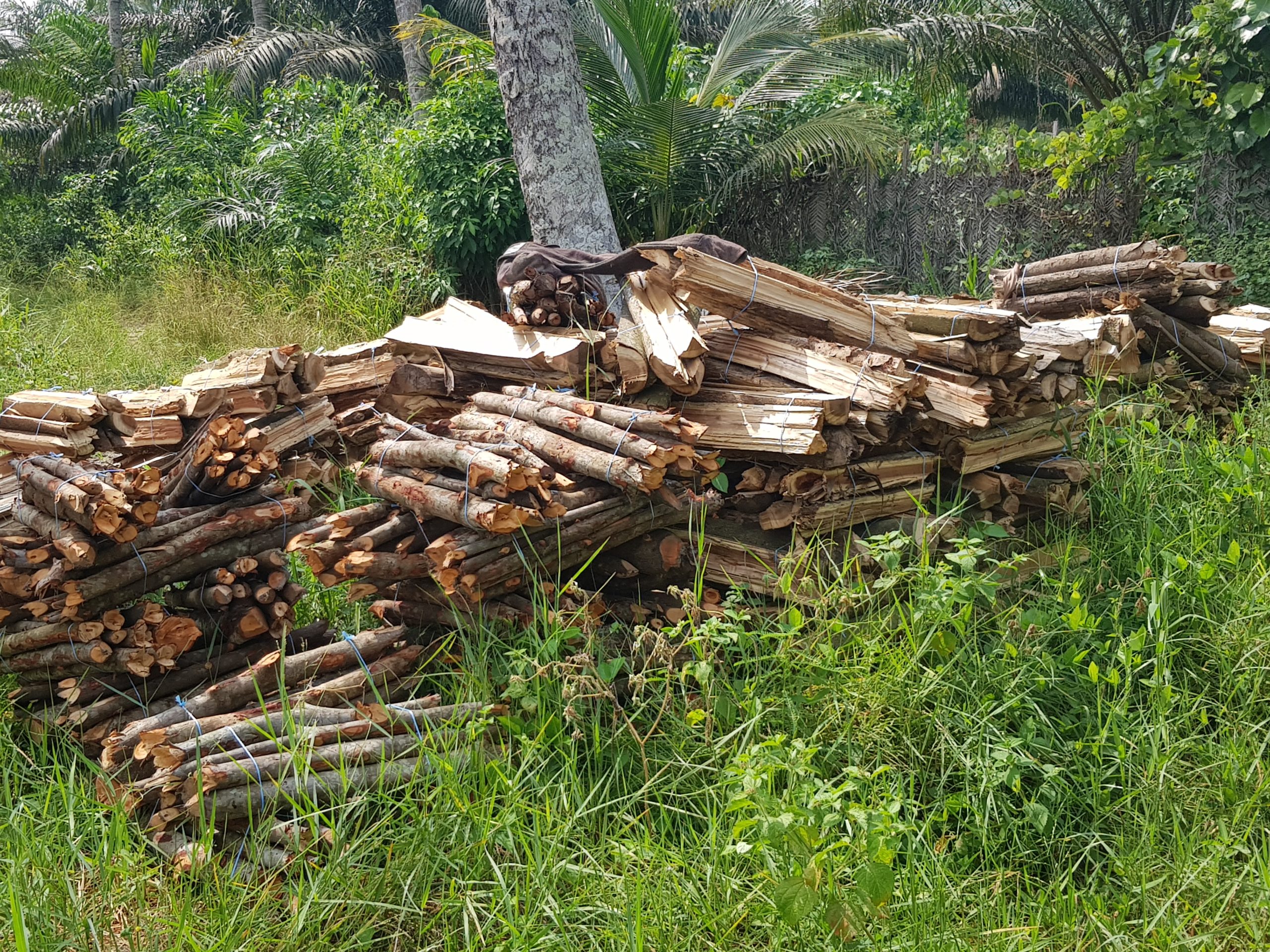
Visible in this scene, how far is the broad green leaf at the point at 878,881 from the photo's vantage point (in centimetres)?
229

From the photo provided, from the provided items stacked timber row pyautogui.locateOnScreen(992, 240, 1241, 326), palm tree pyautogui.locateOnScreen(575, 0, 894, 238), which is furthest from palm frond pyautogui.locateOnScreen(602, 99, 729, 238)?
stacked timber row pyautogui.locateOnScreen(992, 240, 1241, 326)

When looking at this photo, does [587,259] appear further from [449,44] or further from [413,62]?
[413,62]

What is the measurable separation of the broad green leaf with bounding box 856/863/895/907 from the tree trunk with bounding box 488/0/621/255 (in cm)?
647

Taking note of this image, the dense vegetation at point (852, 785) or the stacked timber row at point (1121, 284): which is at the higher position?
the stacked timber row at point (1121, 284)

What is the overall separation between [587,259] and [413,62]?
11177 mm

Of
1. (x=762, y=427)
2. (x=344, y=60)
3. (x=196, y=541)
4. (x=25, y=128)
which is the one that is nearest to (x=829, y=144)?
(x=762, y=427)

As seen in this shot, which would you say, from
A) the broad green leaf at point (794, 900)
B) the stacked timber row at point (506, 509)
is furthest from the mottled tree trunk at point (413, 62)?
the broad green leaf at point (794, 900)

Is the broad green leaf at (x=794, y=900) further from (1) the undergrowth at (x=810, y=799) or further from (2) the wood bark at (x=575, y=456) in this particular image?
(2) the wood bark at (x=575, y=456)

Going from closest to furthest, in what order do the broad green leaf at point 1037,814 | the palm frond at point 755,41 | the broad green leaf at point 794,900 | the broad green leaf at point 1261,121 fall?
1. the broad green leaf at point 794,900
2. the broad green leaf at point 1037,814
3. the broad green leaf at point 1261,121
4. the palm frond at point 755,41

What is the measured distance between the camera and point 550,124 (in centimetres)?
793

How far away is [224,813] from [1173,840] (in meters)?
2.76

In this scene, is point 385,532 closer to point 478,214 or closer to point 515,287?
point 515,287

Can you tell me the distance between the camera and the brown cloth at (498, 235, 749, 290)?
4.93 m

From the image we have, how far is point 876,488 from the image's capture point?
12.9 ft
